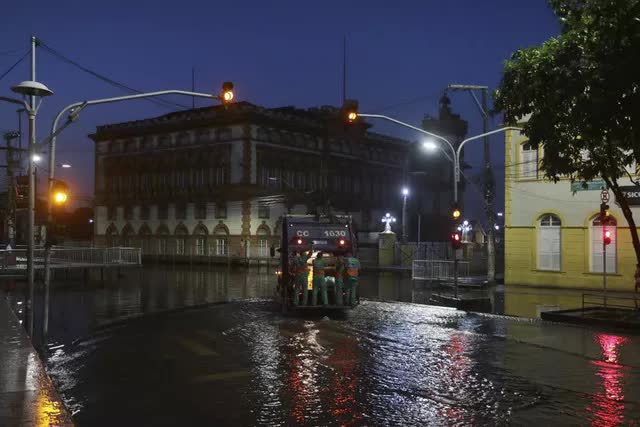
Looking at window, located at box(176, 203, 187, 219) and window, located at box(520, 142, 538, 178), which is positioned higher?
window, located at box(520, 142, 538, 178)

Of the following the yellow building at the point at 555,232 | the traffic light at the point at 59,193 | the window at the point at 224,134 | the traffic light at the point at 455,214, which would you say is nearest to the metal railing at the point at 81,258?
the traffic light at the point at 59,193

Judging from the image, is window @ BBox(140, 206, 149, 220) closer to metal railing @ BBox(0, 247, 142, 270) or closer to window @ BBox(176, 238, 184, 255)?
window @ BBox(176, 238, 184, 255)

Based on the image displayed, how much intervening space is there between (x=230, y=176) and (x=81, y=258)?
83.8ft

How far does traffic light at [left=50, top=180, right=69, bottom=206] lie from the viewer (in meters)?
14.7

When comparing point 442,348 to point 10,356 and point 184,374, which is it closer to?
point 184,374

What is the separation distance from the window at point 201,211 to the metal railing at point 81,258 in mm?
24617

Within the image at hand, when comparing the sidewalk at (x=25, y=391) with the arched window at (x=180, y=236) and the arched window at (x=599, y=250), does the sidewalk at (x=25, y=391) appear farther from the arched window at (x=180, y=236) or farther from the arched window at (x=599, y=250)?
the arched window at (x=180, y=236)

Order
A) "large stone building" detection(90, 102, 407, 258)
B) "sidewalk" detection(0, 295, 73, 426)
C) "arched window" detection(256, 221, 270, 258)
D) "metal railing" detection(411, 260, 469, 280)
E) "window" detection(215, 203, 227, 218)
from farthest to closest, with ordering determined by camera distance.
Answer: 1. "window" detection(215, 203, 227, 218)
2. "large stone building" detection(90, 102, 407, 258)
3. "arched window" detection(256, 221, 270, 258)
4. "metal railing" detection(411, 260, 469, 280)
5. "sidewalk" detection(0, 295, 73, 426)

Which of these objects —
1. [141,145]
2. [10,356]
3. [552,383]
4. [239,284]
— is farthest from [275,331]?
[141,145]

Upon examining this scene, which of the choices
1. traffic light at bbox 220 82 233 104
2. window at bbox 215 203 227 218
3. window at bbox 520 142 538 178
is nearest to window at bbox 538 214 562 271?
window at bbox 520 142 538 178

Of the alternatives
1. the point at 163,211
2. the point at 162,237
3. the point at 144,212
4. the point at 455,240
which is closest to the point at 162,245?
the point at 162,237

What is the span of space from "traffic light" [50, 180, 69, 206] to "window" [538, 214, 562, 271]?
2098 centimetres

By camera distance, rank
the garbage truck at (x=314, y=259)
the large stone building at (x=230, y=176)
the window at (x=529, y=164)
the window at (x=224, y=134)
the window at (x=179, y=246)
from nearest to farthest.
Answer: the garbage truck at (x=314, y=259), the window at (x=529, y=164), the large stone building at (x=230, y=176), the window at (x=224, y=134), the window at (x=179, y=246)

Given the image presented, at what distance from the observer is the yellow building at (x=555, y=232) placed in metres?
26.0
